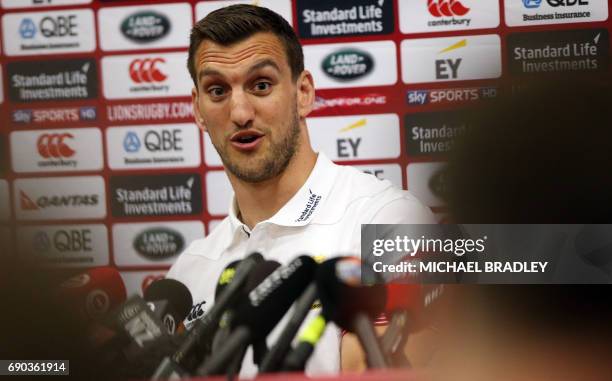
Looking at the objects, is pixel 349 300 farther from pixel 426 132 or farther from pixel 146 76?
pixel 146 76

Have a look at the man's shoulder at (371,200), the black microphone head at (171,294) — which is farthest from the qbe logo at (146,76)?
the black microphone head at (171,294)

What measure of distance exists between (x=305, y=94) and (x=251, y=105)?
174mm

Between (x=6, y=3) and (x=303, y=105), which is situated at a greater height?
(x=6, y=3)

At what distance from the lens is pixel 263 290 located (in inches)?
38.6

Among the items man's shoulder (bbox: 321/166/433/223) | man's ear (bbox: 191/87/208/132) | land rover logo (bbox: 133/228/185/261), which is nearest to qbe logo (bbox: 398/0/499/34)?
man's shoulder (bbox: 321/166/433/223)

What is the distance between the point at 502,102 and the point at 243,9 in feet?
3.78

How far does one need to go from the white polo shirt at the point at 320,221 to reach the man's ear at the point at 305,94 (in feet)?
0.36

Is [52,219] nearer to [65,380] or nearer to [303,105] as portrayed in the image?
[303,105]

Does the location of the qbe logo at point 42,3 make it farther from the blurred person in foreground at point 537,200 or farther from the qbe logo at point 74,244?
the blurred person in foreground at point 537,200

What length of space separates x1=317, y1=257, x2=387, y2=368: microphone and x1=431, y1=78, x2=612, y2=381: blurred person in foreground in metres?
0.14

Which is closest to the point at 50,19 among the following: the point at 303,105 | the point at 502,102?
the point at 303,105

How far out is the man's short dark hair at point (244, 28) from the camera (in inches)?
67.6

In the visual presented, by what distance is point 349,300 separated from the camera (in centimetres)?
93

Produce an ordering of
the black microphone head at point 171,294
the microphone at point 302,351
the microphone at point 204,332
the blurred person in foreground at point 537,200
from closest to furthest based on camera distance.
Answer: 1. the blurred person in foreground at point 537,200
2. the microphone at point 302,351
3. the microphone at point 204,332
4. the black microphone head at point 171,294
